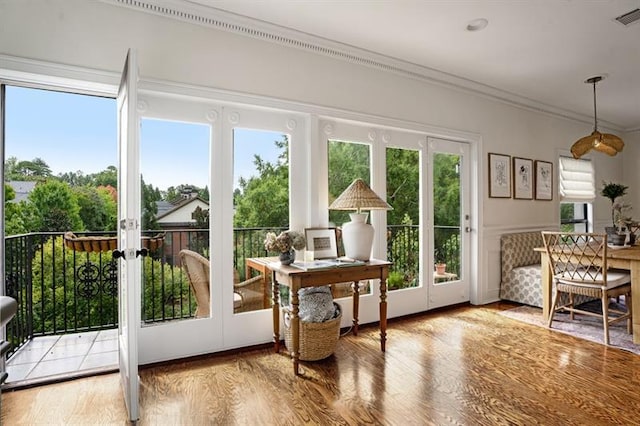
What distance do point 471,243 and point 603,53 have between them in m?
2.29

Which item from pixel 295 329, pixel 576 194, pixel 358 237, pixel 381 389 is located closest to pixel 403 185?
pixel 358 237

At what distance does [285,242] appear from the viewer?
8.93ft

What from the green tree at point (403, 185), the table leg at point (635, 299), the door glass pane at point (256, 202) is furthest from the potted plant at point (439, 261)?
the door glass pane at point (256, 202)

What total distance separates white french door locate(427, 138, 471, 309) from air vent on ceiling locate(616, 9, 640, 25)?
175cm

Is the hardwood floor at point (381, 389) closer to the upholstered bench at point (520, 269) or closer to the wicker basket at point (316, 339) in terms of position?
the wicker basket at point (316, 339)

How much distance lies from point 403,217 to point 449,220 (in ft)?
2.42

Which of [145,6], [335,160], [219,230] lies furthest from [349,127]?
[145,6]

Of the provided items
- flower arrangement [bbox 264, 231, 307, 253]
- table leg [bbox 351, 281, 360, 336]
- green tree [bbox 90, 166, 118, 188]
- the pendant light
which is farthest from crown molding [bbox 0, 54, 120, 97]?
the pendant light

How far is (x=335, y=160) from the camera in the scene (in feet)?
11.2

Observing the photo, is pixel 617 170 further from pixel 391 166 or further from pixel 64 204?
pixel 64 204

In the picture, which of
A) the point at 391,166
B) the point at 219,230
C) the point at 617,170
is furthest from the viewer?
the point at 617,170

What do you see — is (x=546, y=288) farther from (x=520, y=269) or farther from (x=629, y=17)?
(x=629, y=17)

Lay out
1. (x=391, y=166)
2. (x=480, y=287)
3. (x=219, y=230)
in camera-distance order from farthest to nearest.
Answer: (x=480, y=287) → (x=391, y=166) → (x=219, y=230)

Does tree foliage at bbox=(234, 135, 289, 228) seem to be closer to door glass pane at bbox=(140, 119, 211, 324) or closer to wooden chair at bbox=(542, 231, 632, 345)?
door glass pane at bbox=(140, 119, 211, 324)
